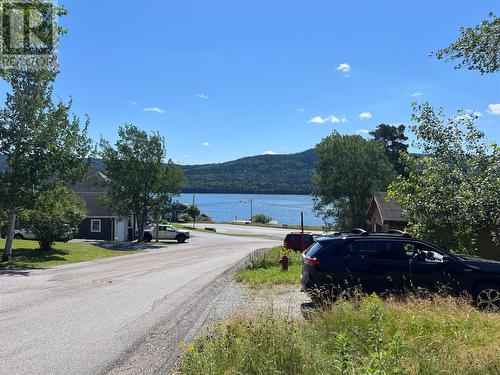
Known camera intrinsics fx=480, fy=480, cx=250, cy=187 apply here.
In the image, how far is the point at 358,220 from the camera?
183 ft

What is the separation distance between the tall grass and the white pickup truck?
4442 centimetres

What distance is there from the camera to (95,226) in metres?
Answer: 49.7

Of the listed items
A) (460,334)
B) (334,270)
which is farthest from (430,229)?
(460,334)

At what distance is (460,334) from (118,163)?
44045mm

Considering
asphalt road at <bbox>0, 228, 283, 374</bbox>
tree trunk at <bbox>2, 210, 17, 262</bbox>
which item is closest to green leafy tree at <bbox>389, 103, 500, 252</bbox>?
asphalt road at <bbox>0, 228, 283, 374</bbox>

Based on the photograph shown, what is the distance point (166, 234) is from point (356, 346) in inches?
1883

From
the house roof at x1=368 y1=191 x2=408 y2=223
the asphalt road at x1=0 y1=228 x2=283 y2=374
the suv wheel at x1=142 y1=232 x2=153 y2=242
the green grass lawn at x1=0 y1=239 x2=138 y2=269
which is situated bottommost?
the suv wheel at x1=142 y1=232 x2=153 y2=242

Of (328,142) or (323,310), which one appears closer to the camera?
(323,310)

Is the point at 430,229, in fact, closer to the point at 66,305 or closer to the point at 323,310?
the point at 323,310

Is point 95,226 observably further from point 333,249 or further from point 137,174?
point 333,249

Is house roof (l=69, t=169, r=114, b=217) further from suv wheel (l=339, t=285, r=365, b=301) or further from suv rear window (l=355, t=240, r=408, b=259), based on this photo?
suv wheel (l=339, t=285, r=365, b=301)

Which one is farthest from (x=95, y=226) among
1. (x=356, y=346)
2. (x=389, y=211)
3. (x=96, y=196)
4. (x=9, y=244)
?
(x=356, y=346)

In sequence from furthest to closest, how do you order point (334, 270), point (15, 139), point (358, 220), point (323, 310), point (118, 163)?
point (358, 220) → point (118, 163) → point (15, 139) → point (334, 270) → point (323, 310)

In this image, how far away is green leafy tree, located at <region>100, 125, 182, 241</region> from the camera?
46.6 meters
